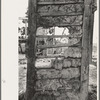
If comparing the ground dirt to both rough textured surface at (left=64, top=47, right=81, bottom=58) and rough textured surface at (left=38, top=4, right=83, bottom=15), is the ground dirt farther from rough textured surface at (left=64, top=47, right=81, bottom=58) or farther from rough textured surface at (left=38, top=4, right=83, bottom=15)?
rough textured surface at (left=38, top=4, right=83, bottom=15)

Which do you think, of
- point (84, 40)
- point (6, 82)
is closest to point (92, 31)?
point (84, 40)

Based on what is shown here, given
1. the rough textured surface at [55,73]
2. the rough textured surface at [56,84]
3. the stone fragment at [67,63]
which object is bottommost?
the rough textured surface at [56,84]

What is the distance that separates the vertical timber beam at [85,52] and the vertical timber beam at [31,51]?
0.46 m

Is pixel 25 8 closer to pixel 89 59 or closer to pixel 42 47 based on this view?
pixel 42 47

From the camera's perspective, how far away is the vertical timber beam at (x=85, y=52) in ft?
6.71

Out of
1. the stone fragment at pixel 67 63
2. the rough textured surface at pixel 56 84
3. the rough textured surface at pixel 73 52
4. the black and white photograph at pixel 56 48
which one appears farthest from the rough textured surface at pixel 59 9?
the rough textured surface at pixel 56 84

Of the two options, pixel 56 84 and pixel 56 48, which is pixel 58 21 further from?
pixel 56 84

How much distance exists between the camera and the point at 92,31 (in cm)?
203

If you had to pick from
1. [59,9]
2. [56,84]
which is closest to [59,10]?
[59,9]

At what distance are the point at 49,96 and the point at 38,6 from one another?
86 centimetres

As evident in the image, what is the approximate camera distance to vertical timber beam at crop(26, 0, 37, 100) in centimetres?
204

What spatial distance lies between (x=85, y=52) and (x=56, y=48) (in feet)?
0.92

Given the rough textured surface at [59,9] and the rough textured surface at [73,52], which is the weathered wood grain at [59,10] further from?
the rough textured surface at [73,52]

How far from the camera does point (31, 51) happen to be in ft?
6.76
